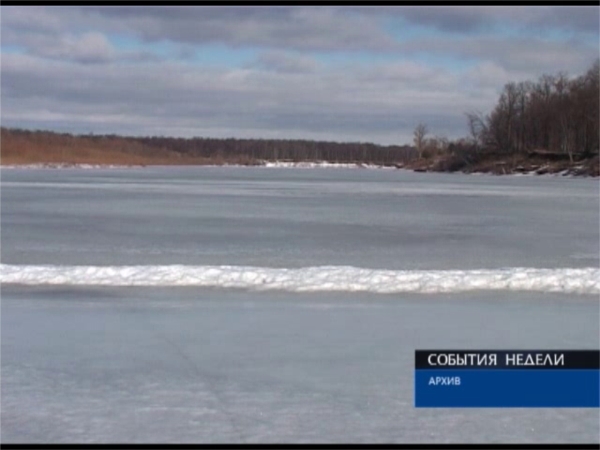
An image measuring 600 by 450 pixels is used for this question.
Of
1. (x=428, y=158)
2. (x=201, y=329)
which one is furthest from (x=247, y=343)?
(x=428, y=158)

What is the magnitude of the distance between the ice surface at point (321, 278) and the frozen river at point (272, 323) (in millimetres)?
31

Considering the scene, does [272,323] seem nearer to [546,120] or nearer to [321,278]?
[321,278]

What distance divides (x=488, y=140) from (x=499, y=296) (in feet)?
232

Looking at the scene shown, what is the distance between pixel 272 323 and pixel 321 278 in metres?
2.24

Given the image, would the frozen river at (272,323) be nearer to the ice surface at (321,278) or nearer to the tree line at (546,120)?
the ice surface at (321,278)

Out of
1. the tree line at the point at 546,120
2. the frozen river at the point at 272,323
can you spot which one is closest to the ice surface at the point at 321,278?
the frozen river at the point at 272,323

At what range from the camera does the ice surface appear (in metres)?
8.23

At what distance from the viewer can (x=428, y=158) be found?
7656 cm

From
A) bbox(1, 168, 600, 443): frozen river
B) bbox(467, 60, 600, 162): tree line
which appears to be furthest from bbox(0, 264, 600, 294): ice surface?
bbox(467, 60, 600, 162): tree line

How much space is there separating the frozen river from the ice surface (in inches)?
1.2

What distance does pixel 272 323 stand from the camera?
641 cm

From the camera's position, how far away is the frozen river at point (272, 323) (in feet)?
13.6

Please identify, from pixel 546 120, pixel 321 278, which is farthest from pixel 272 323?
pixel 546 120

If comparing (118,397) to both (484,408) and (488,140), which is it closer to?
(484,408)
